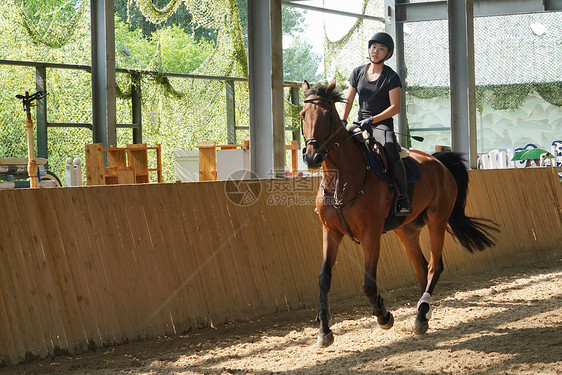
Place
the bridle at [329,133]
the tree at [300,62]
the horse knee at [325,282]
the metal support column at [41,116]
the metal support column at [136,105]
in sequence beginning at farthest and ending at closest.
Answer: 1. the tree at [300,62]
2. the metal support column at [136,105]
3. the metal support column at [41,116]
4. the horse knee at [325,282]
5. the bridle at [329,133]

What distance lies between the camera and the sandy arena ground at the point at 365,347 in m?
5.22

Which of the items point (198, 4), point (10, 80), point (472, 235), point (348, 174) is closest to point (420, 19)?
point (198, 4)

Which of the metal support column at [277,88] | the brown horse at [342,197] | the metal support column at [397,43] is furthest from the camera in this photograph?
the metal support column at [397,43]

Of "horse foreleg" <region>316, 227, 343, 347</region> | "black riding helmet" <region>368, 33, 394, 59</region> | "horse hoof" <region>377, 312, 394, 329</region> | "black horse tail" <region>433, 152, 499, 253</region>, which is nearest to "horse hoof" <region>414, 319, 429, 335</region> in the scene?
"horse hoof" <region>377, 312, 394, 329</region>

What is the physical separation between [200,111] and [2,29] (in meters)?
5.85

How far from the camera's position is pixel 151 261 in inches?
257

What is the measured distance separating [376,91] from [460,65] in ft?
23.5

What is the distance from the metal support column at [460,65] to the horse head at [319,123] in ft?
25.9

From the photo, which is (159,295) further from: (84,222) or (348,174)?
(348,174)

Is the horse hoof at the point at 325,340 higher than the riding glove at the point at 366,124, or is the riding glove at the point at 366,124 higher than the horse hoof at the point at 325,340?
the riding glove at the point at 366,124

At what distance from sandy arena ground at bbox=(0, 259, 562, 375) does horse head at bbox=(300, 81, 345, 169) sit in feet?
5.46

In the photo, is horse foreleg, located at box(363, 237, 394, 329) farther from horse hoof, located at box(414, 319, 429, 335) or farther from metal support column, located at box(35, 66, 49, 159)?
metal support column, located at box(35, 66, 49, 159)

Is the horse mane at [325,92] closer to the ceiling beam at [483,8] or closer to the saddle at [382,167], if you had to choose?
the saddle at [382,167]

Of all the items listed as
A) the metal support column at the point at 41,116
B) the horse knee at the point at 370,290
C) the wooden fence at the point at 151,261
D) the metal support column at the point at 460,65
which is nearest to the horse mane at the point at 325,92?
the horse knee at the point at 370,290
